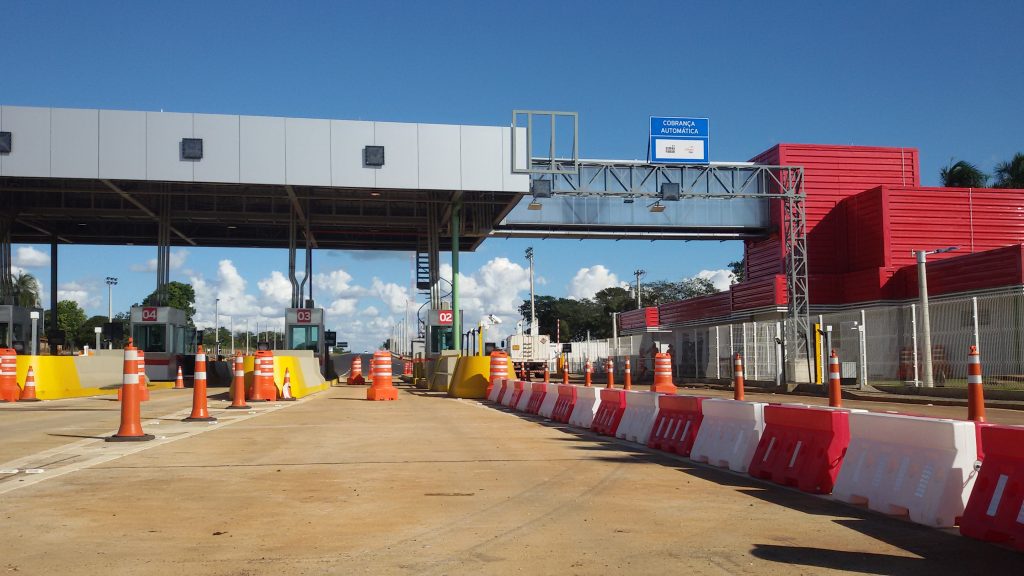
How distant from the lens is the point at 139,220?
4631cm

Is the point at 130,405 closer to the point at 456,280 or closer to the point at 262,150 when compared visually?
the point at 262,150

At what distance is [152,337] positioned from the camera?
40.8 meters

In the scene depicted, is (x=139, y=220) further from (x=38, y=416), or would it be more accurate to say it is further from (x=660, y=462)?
(x=660, y=462)

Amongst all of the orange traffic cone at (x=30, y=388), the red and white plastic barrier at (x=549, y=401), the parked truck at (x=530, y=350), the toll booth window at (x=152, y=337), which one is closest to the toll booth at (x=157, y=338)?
the toll booth window at (x=152, y=337)

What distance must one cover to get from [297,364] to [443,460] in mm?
17661

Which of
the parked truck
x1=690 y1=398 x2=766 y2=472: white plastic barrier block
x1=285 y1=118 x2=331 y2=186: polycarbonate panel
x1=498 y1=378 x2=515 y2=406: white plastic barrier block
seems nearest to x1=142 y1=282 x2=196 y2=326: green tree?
the parked truck

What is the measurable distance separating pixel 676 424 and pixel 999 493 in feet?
18.3

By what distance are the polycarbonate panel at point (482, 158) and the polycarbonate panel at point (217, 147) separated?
8.88 meters

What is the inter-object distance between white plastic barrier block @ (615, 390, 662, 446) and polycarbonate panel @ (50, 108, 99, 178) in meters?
28.5

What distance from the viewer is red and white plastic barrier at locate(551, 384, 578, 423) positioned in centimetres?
1645

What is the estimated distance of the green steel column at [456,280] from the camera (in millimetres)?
40656

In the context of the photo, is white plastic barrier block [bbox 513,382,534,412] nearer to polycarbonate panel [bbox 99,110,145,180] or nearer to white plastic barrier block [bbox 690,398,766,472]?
white plastic barrier block [bbox 690,398,766,472]

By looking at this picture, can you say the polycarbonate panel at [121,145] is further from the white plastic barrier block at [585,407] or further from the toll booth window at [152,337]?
the white plastic barrier block at [585,407]

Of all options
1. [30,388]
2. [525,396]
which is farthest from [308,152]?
[525,396]
